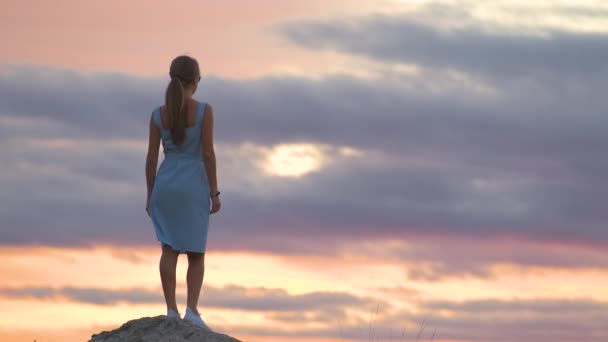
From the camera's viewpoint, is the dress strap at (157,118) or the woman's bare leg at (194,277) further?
the dress strap at (157,118)

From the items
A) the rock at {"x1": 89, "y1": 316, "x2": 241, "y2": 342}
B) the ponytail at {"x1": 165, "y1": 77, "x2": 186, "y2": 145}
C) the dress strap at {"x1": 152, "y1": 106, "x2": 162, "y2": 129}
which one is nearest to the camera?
the rock at {"x1": 89, "y1": 316, "x2": 241, "y2": 342}

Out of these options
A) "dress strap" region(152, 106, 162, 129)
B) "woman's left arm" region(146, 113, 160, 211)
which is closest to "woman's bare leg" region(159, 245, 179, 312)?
"woman's left arm" region(146, 113, 160, 211)

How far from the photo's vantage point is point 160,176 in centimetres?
1076

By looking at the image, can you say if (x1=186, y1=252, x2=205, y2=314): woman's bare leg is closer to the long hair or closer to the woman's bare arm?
the woman's bare arm

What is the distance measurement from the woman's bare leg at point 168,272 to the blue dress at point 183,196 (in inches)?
4.2

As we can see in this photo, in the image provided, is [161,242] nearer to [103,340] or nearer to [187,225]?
A: [187,225]

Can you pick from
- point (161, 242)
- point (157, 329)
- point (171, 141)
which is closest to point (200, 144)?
point (171, 141)

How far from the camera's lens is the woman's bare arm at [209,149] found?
34.9 feet

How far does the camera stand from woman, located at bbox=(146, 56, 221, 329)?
10641 mm

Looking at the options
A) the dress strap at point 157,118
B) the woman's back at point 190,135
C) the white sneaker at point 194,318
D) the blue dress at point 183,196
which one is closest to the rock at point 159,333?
the white sneaker at point 194,318

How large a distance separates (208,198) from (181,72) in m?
1.50

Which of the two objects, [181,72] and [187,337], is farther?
[181,72]

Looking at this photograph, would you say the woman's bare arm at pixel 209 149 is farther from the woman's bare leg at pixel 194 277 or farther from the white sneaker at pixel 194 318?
the white sneaker at pixel 194 318

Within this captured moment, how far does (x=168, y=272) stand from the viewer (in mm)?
10617
